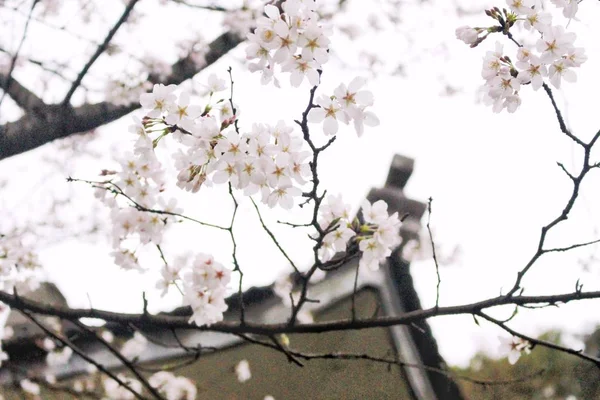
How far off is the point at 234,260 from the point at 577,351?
1316 millimetres

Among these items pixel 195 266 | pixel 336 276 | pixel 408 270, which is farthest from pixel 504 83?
pixel 336 276

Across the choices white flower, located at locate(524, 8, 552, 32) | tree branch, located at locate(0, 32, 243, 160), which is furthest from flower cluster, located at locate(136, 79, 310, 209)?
tree branch, located at locate(0, 32, 243, 160)

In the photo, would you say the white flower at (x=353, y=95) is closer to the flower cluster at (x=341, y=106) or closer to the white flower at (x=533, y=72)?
the flower cluster at (x=341, y=106)

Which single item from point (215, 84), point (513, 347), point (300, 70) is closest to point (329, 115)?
point (300, 70)

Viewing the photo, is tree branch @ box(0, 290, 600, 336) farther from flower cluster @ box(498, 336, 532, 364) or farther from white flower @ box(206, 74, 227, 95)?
white flower @ box(206, 74, 227, 95)

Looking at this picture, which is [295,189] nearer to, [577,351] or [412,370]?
[577,351]

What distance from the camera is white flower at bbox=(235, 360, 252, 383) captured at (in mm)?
4285

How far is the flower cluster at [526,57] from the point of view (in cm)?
168

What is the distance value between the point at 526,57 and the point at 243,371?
11.2 feet

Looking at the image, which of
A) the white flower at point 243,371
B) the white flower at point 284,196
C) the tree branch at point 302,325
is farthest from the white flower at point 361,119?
the white flower at point 243,371

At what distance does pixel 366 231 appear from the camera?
83.6 inches

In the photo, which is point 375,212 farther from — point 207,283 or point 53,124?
point 53,124

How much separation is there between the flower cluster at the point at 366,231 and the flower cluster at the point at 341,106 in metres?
0.50

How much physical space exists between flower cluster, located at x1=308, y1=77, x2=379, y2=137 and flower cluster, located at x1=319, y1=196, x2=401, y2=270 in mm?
502
